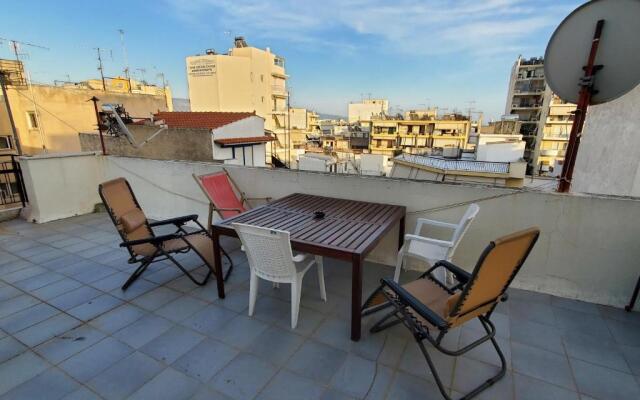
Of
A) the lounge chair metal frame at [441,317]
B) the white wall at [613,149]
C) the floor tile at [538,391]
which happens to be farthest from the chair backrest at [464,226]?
the white wall at [613,149]

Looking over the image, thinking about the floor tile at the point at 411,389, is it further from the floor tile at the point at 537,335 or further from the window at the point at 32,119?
the window at the point at 32,119

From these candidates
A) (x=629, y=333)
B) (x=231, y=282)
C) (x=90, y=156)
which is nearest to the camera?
(x=629, y=333)

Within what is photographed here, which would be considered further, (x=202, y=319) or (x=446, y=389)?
(x=202, y=319)

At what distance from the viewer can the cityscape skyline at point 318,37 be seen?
23.2 ft

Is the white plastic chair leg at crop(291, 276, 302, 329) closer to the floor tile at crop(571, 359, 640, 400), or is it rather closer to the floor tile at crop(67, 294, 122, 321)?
the floor tile at crop(67, 294, 122, 321)

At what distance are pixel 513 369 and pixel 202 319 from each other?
239cm

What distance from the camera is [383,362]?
2.04 metres

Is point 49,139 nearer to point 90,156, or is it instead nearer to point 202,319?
point 90,156

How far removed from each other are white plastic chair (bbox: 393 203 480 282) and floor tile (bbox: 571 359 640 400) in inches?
43.6

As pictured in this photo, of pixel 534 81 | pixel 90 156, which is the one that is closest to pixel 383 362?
pixel 90 156

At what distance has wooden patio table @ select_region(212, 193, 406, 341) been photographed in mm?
2180

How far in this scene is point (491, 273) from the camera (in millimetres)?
1677

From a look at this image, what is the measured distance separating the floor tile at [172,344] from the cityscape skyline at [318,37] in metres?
3.70

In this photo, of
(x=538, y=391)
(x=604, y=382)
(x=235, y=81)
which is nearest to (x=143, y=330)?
(x=538, y=391)
